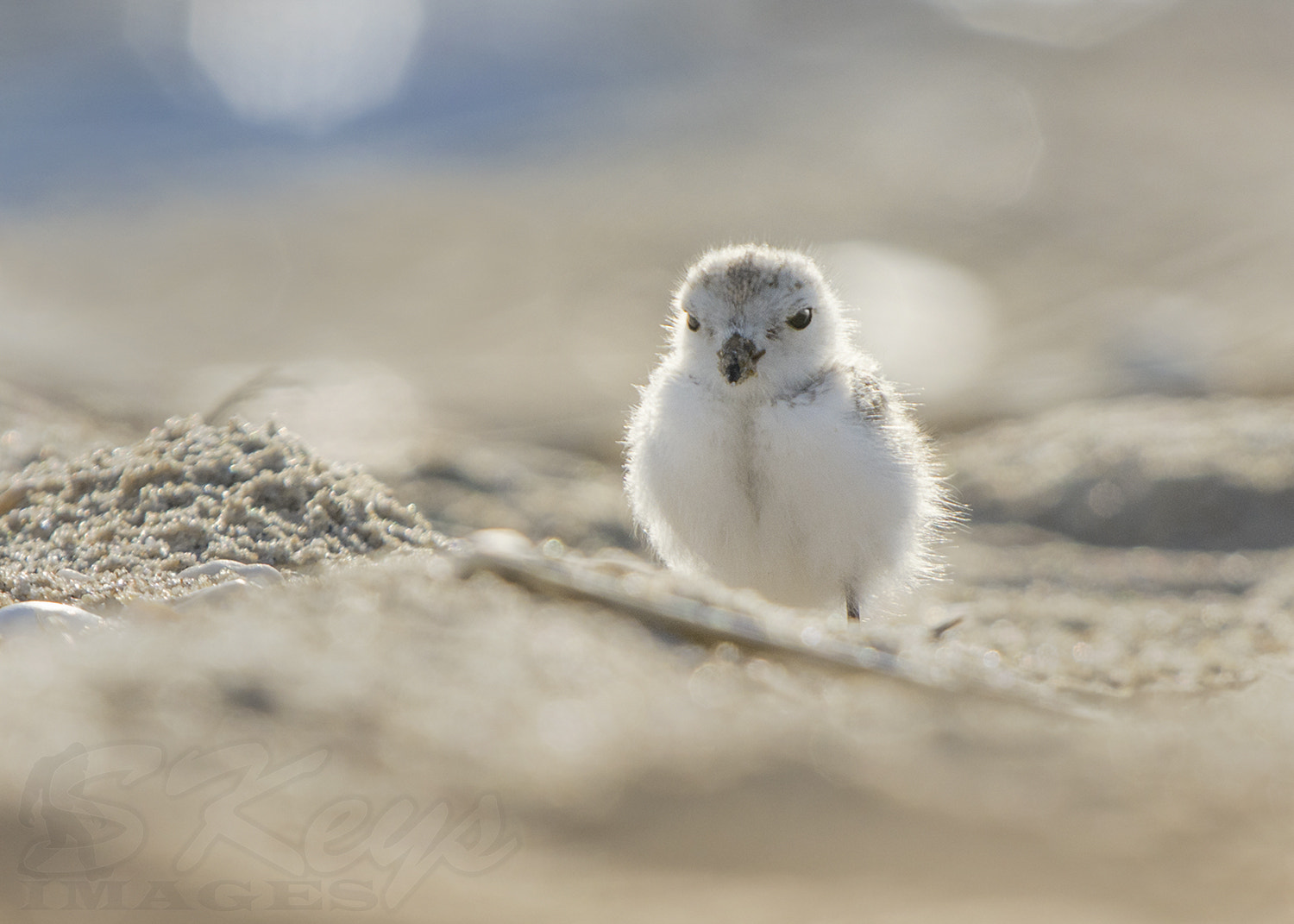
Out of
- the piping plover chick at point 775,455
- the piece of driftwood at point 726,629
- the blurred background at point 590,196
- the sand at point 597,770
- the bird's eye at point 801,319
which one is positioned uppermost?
the blurred background at point 590,196

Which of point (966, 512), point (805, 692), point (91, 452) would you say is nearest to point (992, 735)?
point (805, 692)

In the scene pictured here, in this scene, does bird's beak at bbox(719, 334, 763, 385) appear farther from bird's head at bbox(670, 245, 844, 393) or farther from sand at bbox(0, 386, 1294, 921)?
sand at bbox(0, 386, 1294, 921)

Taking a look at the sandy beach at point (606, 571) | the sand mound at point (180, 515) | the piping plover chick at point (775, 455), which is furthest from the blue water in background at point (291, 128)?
the piping plover chick at point (775, 455)

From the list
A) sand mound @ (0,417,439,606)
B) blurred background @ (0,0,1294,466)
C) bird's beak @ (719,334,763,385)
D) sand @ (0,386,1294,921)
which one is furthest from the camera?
blurred background @ (0,0,1294,466)

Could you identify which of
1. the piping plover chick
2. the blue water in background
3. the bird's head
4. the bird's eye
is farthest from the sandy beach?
the blue water in background

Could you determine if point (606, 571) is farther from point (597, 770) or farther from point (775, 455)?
point (597, 770)

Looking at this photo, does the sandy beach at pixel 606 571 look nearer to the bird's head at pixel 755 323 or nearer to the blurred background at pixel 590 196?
the blurred background at pixel 590 196

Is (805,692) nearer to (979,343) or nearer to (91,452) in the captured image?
(91,452)
